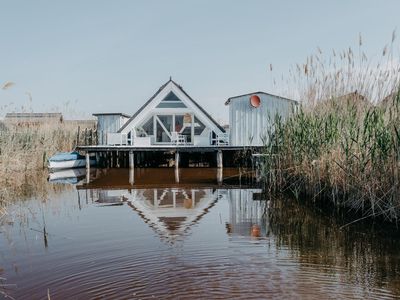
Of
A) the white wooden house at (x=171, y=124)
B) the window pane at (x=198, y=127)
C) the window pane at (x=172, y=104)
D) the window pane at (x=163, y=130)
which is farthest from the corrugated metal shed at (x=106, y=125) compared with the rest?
the window pane at (x=198, y=127)

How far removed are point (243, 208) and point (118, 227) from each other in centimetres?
257

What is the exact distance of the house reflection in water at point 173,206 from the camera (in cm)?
632

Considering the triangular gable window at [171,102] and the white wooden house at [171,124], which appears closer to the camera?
the white wooden house at [171,124]

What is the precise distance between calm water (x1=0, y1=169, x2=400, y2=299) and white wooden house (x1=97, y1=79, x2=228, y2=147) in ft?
38.1

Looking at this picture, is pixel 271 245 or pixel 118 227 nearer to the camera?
pixel 271 245

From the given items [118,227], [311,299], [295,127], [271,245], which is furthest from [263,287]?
[295,127]

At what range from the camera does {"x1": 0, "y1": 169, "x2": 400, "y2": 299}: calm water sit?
3.81 metres

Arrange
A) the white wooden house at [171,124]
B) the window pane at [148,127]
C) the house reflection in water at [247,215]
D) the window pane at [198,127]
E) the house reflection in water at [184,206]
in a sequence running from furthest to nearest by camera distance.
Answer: the window pane at [148,127] → the window pane at [198,127] → the white wooden house at [171,124] → the house reflection in water at [184,206] → the house reflection in water at [247,215]

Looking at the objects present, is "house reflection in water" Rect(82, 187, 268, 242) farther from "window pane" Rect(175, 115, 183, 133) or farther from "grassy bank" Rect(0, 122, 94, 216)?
"window pane" Rect(175, 115, 183, 133)

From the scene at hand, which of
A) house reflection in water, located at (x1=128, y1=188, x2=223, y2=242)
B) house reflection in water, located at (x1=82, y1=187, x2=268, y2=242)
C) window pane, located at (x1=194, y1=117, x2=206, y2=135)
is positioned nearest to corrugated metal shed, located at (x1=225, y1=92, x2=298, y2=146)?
window pane, located at (x1=194, y1=117, x2=206, y2=135)

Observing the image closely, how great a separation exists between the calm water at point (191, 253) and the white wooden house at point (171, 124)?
38.1ft

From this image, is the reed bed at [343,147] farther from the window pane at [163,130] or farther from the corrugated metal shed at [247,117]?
the window pane at [163,130]

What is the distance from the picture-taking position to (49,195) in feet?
32.7

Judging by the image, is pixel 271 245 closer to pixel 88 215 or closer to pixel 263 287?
pixel 263 287
